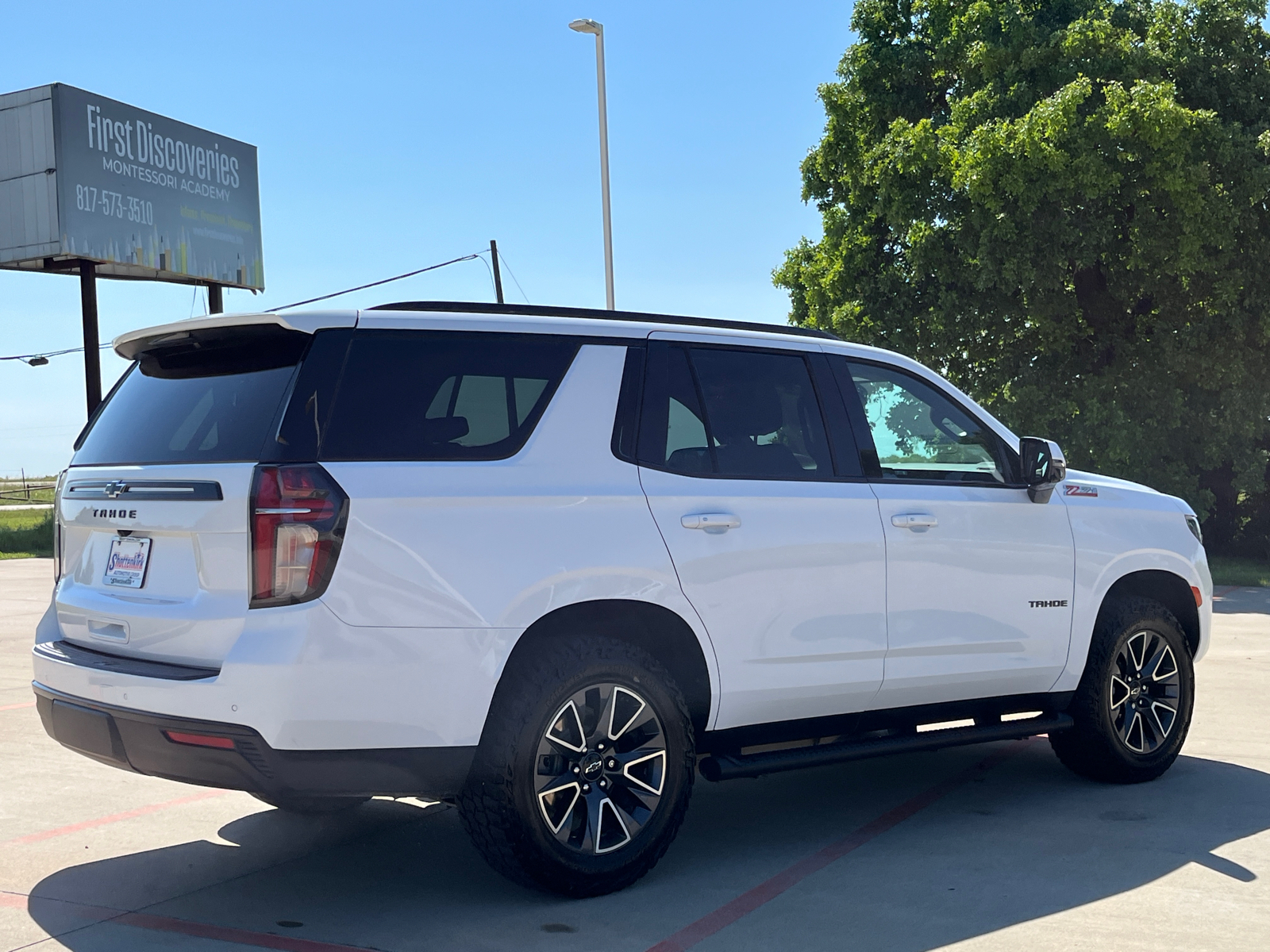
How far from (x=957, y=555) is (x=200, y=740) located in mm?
3081

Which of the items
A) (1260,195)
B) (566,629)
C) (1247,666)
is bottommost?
(1247,666)

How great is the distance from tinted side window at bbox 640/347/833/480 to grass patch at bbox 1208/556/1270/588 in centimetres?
1294

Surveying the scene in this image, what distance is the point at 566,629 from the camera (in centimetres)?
466

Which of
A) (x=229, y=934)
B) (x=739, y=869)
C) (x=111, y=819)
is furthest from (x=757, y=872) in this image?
(x=111, y=819)

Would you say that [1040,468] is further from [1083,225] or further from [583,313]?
[1083,225]

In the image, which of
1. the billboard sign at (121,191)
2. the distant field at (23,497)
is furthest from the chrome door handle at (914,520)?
the distant field at (23,497)

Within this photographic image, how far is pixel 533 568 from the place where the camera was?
4.46 m

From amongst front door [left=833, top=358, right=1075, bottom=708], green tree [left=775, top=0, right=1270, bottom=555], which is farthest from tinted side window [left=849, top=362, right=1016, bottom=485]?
green tree [left=775, top=0, right=1270, bottom=555]

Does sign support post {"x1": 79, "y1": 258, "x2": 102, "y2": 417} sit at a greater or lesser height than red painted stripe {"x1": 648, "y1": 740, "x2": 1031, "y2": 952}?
greater

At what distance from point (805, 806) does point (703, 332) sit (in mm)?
2187

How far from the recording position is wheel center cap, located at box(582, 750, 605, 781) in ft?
15.1

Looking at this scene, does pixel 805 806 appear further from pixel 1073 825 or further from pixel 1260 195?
pixel 1260 195

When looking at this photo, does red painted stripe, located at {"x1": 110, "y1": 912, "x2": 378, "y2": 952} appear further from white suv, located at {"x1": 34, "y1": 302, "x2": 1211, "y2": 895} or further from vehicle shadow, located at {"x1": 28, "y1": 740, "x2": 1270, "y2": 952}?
white suv, located at {"x1": 34, "y1": 302, "x2": 1211, "y2": 895}

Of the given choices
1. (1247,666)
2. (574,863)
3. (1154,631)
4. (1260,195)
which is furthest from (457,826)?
(1260,195)
